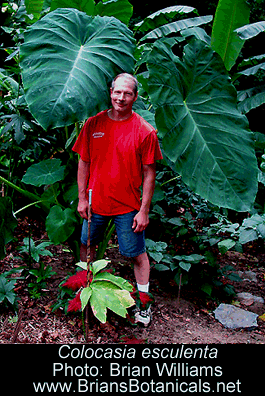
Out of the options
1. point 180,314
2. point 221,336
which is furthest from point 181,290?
point 221,336

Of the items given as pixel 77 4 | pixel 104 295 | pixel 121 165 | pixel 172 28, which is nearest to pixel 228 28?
pixel 172 28

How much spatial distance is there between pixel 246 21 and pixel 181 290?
194 centimetres

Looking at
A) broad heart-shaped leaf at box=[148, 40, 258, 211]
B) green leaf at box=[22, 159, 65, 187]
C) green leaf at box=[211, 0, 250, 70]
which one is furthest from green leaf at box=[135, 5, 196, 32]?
green leaf at box=[22, 159, 65, 187]

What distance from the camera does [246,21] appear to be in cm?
257

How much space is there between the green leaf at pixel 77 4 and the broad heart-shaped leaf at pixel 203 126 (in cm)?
54

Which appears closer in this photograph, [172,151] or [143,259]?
[172,151]

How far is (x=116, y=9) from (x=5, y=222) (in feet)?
4.12

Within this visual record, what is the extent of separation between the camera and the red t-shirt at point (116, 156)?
162cm

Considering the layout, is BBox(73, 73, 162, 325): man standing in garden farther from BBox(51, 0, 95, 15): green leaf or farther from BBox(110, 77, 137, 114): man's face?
BBox(51, 0, 95, 15): green leaf

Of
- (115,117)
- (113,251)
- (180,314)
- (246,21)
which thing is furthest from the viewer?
(113,251)

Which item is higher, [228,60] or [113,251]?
[228,60]

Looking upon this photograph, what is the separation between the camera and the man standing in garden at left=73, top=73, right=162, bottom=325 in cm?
161

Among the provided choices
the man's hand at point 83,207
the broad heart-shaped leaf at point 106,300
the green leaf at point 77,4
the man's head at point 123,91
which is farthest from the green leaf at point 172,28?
the broad heart-shaped leaf at point 106,300

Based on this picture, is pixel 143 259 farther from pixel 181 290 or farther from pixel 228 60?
pixel 228 60
